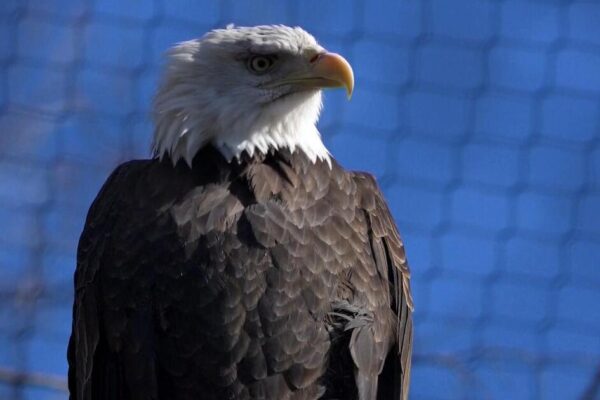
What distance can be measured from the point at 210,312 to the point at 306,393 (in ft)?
1.18

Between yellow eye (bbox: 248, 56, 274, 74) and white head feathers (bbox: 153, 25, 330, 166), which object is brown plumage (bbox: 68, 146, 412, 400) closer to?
white head feathers (bbox: 153, 25, 330, 166)

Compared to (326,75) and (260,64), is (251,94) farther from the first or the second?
(326,75)

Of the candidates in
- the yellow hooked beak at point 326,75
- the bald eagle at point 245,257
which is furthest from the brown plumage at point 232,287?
the yellow hooked beak at point 326,75

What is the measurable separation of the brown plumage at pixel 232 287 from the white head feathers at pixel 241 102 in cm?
9

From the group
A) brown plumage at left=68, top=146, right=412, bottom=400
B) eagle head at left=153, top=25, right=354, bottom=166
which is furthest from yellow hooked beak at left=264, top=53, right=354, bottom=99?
brown plumage at left=68, top=146, right=412, bottom=400

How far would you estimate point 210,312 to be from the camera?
4375 millimetres

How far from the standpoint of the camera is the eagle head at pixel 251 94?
4641 mm

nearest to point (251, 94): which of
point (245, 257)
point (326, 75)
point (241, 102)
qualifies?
point (241, 102)

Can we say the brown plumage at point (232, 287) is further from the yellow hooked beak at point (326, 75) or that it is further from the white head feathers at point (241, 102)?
the yellow hooked beak at point (326, 75)

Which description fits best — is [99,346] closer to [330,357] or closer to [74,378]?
[74,378]

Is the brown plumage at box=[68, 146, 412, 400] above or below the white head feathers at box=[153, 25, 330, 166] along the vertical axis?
below

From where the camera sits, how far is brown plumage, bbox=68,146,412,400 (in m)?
4.38

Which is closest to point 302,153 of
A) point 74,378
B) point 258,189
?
point 258,189

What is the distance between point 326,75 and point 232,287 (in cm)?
71
